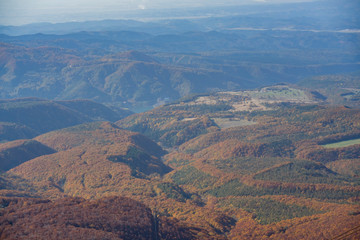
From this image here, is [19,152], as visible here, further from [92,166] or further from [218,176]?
[218,176]

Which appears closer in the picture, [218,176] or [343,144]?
[218,176]

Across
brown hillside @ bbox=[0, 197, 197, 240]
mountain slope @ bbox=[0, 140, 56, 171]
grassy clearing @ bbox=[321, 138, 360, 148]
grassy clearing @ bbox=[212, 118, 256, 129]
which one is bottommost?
grassy clearing @ bbox=[212, 118, 256, 129]

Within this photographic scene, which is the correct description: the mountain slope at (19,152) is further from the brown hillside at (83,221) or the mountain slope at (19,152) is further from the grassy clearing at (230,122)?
the grassy clearing at (230,122)

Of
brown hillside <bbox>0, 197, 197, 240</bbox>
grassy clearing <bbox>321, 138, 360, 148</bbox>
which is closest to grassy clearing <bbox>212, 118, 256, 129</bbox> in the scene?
grassy clearing <bbox>321, 138, 360, 148</bbox>

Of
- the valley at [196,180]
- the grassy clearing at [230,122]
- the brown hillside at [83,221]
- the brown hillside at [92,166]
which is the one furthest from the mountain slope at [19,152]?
the grassy clearing at [230,122]

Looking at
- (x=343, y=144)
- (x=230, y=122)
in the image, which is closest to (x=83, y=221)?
(x=343, y=144)

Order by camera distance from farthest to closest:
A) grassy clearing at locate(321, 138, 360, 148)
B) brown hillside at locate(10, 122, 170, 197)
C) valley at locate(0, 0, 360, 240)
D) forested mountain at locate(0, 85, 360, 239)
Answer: grassy clearing at locate(321, 138, 360, 148)
brown hillside at locate(10, 122, 170, 197)
forested mountain at locate(0, 85, 360, 239)
valley at locate(0, 0, 360, 240)

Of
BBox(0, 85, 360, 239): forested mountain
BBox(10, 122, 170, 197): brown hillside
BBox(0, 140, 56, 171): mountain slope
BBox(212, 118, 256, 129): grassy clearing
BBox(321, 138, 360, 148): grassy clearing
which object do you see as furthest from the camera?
BBox(212, 118, 256, 129): grassy clearing

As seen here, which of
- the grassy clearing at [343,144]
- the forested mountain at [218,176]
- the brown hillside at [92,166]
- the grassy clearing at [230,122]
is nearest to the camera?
the forested mountain at [218,176]

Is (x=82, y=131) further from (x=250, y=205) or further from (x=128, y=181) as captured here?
(x=250, y=205)

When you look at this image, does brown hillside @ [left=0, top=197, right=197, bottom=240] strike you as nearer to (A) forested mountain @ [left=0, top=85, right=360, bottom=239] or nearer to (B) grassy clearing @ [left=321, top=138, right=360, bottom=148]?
(A) forested mountain @ [left=0, top=85, right=360, bottom=239]

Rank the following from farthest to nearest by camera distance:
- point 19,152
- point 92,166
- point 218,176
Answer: point 19,152 < point 92,166 < point 218,176

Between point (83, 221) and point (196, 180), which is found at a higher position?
point (83, 221)
